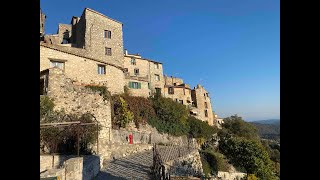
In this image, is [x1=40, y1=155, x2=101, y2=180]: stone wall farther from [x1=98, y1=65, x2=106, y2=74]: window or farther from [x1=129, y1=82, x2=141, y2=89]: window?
[x1=129, y1=82, x2=141, y2=89]: window

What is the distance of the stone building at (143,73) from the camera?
1340 inches

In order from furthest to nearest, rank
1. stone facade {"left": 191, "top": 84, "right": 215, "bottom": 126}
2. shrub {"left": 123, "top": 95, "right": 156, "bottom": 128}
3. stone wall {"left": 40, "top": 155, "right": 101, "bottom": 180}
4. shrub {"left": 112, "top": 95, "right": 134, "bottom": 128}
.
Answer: stone facade {"left": 191, "top": 84, "right": 215, "bottom": 126} < shrub {"left": 123, "top": 95, "right": 156, "bottom": 128} < shrub {"left": 112, "top": 95, "right": 134, "bottom": 128} < stone wall {"left": 40, "top": 155, "right": 101, "bottom": 180}

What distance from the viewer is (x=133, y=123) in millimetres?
26281

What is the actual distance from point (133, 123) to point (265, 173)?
13.5 metres

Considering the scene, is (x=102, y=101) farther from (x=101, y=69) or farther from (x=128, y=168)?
(x=128, y=168)

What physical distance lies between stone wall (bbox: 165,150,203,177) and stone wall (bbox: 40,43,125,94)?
417 inches

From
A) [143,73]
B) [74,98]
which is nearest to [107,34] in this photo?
[143,73]

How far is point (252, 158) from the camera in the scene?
82.7 feet

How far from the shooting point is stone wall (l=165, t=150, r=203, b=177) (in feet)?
57.3

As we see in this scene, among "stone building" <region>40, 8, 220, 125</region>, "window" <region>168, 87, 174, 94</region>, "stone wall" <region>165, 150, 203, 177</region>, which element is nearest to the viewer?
"stone wall" <region>165, 150, 203, 177</region>

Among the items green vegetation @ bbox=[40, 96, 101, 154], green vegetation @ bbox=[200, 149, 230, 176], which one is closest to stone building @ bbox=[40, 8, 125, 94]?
green vegetation @ bbox=[40, 96, 101, 154]
